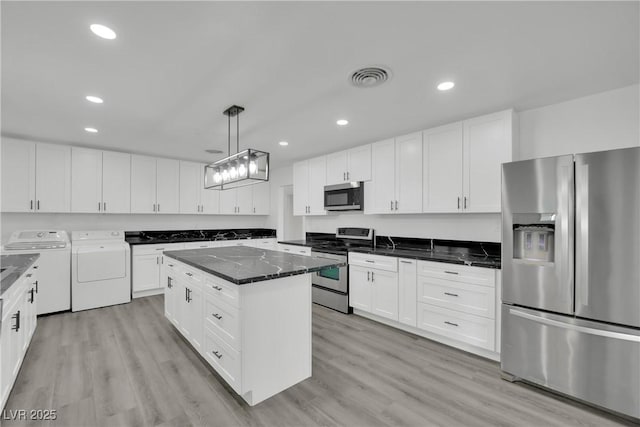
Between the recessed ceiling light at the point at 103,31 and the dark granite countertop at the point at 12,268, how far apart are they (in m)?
1.69

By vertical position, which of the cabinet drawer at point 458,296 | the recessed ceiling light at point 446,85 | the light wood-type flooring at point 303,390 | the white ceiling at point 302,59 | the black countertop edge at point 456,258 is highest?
the white ceiling at point 302,59

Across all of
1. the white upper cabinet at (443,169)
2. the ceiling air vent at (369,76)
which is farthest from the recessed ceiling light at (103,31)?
the white upper cabinet at (443,169)

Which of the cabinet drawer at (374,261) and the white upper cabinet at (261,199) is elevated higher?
the white upper cabinet at (261,199)

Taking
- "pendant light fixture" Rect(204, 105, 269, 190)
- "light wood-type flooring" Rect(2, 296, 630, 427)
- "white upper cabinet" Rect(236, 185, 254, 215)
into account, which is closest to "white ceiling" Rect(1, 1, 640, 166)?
"pendant light fixture" Rect(204, 105, 269, 190)

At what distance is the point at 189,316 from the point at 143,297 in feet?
8.29

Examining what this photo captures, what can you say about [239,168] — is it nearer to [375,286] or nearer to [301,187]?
[375,286]

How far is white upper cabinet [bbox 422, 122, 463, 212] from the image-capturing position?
3172 mm

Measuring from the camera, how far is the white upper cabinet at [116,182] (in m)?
4.55

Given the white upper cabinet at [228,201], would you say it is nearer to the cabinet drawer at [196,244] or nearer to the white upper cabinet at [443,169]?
the cabinet drawer at [196,244]

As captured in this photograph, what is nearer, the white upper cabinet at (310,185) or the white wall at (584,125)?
the white wall at (584,125)

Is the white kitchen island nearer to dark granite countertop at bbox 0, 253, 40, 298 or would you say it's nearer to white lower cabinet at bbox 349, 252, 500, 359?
dark granite countertop at bbox 0, 253, 40, 298

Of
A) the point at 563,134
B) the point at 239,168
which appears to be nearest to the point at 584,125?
the point at 563,134

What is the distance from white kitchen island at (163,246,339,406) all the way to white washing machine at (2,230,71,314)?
272 cm

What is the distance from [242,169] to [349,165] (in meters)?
2.13
